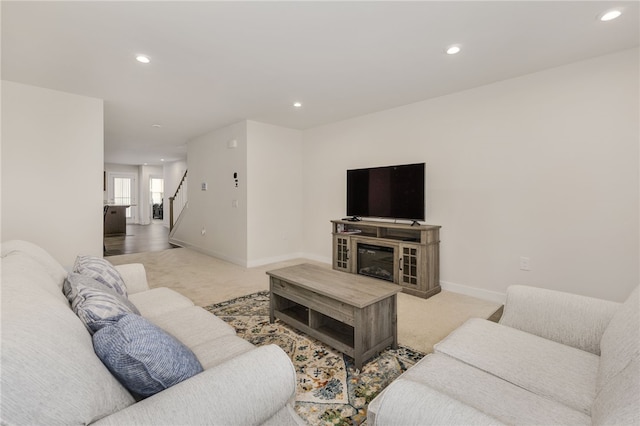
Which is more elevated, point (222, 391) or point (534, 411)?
point (222, 391)

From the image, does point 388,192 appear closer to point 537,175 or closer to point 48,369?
point 537,175

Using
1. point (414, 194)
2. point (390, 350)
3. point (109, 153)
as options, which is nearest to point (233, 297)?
point (390, 350)

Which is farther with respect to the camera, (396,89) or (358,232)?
(358,232)

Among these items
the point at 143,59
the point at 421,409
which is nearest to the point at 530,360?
the point at 421,409

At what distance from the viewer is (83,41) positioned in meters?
2.42

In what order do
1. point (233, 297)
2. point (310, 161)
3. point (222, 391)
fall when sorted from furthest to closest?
point (310, 161), point (233, 297), point (222, 391)

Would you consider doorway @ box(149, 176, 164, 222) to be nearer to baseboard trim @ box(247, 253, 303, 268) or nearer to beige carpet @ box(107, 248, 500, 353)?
beige carpet @ box(107, 248, 500, 353)

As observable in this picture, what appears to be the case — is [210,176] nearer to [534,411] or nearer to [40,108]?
[40,108]

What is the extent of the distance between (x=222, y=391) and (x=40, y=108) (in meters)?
4.21

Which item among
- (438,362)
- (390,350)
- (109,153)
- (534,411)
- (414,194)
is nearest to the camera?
(534,411)

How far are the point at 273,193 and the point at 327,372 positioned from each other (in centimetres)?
370

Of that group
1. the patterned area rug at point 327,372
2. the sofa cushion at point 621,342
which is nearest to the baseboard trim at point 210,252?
the patterned area rug at point 327,372

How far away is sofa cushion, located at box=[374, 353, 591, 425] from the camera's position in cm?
101

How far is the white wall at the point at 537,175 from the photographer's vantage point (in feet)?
8.66
